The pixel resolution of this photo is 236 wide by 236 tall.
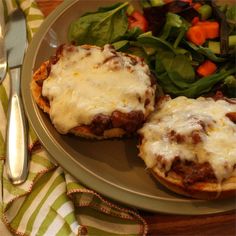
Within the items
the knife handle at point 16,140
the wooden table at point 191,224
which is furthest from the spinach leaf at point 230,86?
the knife handle at point 16,140

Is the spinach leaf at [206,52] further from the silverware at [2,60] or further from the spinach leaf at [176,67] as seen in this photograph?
the silverware at [2,60]

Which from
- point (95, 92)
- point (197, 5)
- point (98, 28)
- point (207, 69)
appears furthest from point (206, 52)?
point (95, 92)

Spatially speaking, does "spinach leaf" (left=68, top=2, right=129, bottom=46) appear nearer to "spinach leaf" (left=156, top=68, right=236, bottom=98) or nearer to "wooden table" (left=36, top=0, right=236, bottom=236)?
"spinach leaf" (left=156, top=68, right=236, bottom=98)

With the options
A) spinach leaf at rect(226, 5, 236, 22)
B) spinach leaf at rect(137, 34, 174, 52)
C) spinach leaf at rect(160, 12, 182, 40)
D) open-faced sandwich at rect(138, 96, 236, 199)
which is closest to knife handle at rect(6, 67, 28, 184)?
open-faced sandwich at rect(138, 96, 236, 199)

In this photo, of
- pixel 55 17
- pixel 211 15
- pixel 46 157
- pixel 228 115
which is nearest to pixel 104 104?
pixel 46 157

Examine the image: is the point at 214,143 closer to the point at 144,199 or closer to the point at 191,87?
the point at 144,199

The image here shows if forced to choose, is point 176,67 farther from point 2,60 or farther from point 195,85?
point 2,60
